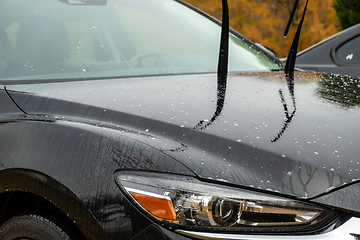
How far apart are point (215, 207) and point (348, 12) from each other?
8.59 metres

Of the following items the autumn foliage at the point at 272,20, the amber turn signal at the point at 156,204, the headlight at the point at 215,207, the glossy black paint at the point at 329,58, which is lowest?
the amber turn signal at the point at 156,204

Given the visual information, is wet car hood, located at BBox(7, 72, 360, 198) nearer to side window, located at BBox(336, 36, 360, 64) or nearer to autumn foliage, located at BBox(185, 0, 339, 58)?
side window, located at BBox(336, 36, 360, 64)

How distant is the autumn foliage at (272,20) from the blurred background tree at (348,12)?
4.40 ft

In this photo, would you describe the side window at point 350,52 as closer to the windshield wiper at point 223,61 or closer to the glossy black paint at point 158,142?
the windshield wiper at point 223,61

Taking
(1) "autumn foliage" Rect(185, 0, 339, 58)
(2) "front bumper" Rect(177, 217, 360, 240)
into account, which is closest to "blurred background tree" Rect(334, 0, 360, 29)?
(1) "autumn foliage" Rect(185, 0, 339, 58)

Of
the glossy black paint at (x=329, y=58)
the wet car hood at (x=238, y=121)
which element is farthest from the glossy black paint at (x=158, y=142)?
the glossy black paint at (x=329, y=58)

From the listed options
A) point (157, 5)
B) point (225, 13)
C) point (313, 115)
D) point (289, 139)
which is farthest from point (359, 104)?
point (157, 5)

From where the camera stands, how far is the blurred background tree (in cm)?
872

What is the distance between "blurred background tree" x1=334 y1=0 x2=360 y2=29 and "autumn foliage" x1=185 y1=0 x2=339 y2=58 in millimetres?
1340

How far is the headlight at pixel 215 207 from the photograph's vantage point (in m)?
1.24

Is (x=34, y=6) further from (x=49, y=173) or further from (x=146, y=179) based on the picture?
(x=146, y=179)

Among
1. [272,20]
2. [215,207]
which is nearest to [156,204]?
[215,207]

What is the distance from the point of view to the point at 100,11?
2.48 m

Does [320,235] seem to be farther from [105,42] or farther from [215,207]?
[105,42]
